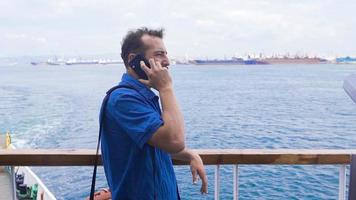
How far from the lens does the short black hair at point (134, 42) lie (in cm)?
124

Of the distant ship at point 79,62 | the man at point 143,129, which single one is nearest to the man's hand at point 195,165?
the man at point 143,129

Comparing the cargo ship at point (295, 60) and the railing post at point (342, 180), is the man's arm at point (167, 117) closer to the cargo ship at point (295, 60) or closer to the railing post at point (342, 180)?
the railing post at point (342, 180)

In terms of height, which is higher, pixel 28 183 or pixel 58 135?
pixel 28 183

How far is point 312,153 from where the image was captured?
1.51m

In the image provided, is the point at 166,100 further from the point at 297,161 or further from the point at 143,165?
the point at 297,161

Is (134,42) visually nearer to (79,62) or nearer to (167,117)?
(167,117)

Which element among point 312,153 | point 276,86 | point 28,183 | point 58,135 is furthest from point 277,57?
point 312,153

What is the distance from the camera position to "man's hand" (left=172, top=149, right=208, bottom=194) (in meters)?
1.35

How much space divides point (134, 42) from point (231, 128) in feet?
77.2

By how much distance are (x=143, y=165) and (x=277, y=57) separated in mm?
78805

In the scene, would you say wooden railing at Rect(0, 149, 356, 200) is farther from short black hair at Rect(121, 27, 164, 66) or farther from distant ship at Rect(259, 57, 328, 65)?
distant ship at Rect(259, 57, 328, 65)

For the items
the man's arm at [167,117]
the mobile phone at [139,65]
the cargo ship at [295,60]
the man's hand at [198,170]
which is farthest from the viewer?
the cargo ship at [295,60]

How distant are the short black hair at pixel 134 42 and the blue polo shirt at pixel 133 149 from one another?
0.26 ft

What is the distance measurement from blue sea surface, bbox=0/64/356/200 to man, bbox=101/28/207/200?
7.29 metres
